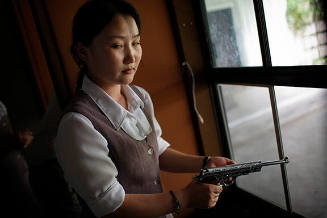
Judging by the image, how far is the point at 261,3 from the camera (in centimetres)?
112

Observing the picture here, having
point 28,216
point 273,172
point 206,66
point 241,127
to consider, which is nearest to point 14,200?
point 28,216

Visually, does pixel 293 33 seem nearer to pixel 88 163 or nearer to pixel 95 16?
pixel 95 16

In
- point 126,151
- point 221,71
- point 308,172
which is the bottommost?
point 308,172

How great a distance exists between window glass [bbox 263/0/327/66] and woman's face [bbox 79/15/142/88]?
0.68 metres

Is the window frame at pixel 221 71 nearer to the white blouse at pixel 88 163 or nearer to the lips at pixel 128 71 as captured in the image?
the lips at pixel 128 71

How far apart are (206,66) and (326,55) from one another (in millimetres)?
617

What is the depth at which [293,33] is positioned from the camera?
4.27ft

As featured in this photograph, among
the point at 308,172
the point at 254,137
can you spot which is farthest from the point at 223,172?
the point at 254,137

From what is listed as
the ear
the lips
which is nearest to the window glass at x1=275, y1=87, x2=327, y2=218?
the lips

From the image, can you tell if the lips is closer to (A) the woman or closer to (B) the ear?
(A) the woman

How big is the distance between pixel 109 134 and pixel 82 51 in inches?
10.7

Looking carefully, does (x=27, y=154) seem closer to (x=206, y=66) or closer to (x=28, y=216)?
(x=28, y=216)

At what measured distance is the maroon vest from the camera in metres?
0.79

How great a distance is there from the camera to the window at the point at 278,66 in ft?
3.68
